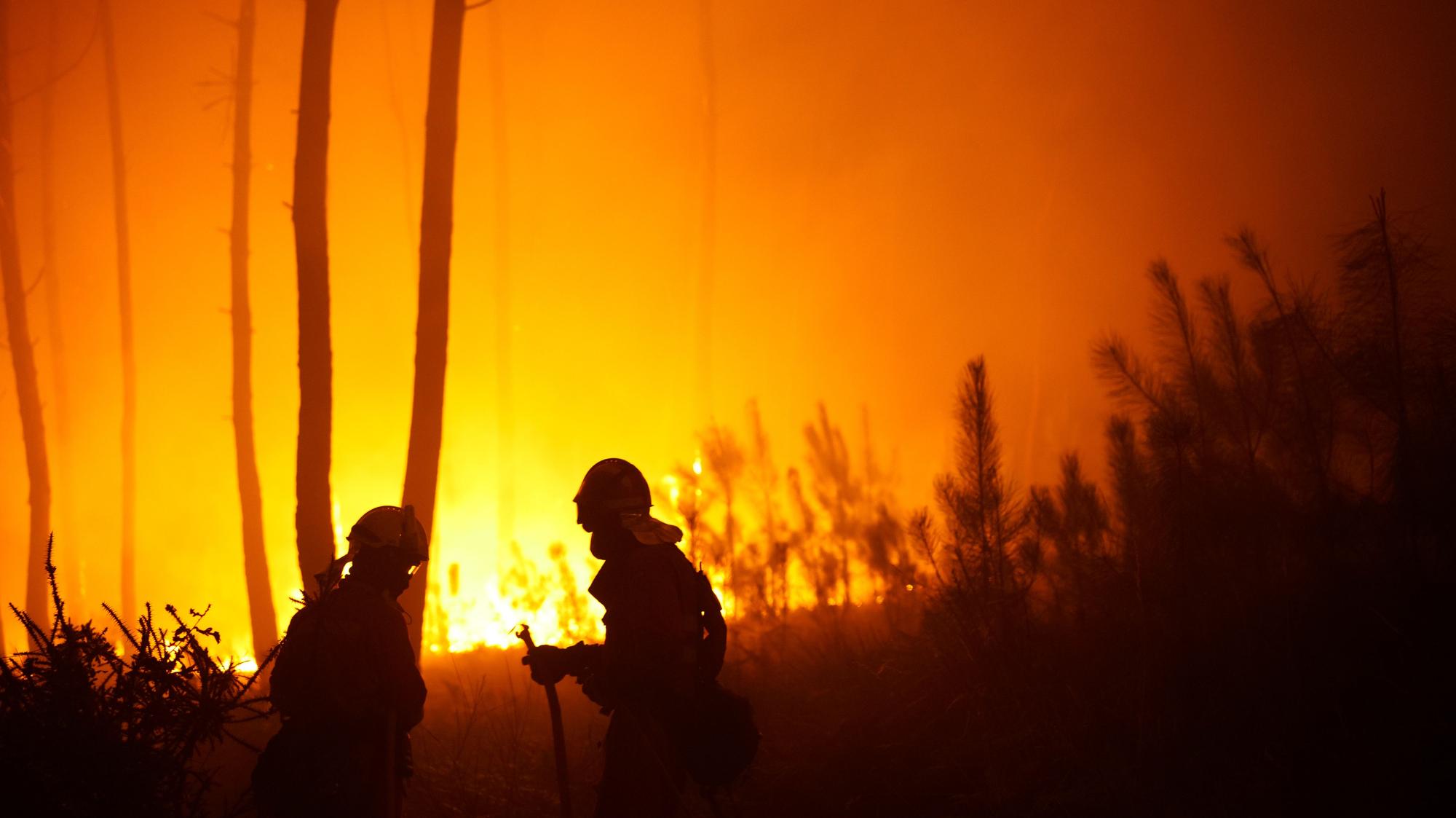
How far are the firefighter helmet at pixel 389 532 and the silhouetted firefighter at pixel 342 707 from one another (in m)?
0.05

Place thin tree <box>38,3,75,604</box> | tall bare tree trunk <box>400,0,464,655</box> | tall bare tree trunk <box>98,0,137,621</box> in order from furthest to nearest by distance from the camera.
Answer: thin tree <box>38,3,75,604</box> < tall bare tree trunk <box>98,0,137,621</box> < tall bare tree trunk <box>400,0,464,655</box>

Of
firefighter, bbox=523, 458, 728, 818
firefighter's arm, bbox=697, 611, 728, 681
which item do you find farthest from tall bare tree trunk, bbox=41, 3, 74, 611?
firefighter's arm, bbox=697, 611, 728, 681

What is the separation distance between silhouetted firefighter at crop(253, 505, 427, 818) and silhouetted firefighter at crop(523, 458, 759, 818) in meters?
0.62

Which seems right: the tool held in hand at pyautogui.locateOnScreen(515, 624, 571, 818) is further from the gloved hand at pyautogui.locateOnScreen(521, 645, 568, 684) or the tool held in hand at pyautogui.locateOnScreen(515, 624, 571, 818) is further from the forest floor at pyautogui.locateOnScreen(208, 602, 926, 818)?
the forest floor at pyautogui.locateOnScreen(208, 602, 926, 818)

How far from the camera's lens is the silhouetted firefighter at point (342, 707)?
314 cm

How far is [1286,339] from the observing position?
18.5 feet

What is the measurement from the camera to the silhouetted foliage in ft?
8.15

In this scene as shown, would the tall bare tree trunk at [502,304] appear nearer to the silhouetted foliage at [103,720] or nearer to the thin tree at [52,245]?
the thin tree at [52,245]

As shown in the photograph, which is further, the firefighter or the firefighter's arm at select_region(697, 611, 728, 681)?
the firefighter's arm at select_region(697, 611, 728, 681)

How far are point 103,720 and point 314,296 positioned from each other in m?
6.00

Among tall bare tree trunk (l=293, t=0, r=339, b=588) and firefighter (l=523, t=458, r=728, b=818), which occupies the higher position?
tall bare tree trunk (l=293, t=0, r=339, b=588)

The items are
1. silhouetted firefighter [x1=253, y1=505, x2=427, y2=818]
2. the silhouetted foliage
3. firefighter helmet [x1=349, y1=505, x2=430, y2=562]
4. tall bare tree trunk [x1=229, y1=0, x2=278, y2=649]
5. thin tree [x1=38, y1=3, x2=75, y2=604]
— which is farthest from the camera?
thin tree [x1=38, y1=3, x2=75, y2=604]

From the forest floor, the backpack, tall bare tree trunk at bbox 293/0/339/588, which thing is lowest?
the forest floor

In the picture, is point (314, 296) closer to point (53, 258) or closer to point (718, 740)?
point (718, 740)
